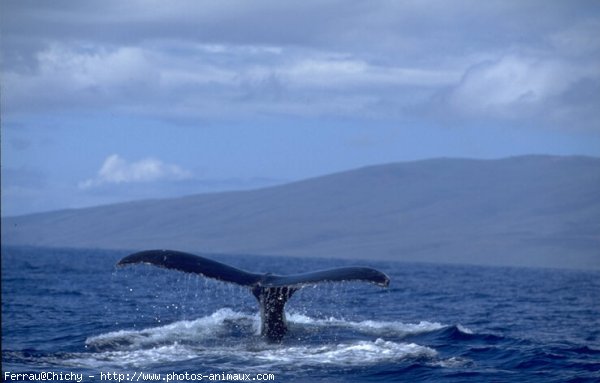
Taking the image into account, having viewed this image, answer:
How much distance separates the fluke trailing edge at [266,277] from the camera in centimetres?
1323

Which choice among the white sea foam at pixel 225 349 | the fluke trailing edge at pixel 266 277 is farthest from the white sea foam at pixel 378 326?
the fluke trailing edge at pixel 266 277

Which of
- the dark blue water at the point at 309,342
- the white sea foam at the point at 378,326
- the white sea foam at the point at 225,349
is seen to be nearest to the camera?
the dark blue water at the point at 309,342

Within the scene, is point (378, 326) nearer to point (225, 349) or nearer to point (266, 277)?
point (266, 277)

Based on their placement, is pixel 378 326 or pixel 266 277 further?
pixel 378 326

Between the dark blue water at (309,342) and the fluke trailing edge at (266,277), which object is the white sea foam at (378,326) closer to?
the dark blue water at (309,342)

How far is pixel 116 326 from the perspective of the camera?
1872cm

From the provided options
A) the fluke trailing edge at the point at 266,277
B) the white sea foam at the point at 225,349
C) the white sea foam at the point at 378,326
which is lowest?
the white sea foam at the point at 225,349

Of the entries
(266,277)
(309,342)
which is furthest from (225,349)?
(309,342)

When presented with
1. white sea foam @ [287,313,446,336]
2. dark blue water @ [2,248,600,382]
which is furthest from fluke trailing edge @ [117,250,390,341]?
white sea foam @ [287,313,446,336]

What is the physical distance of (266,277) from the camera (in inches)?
590

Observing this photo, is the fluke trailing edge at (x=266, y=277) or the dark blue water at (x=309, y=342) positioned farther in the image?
the fluke trailing edge at (x=266, y=277)

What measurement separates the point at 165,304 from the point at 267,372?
44.7 feet

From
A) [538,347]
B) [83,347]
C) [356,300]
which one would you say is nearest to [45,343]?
[83,347]

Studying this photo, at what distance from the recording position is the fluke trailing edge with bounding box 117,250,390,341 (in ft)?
43.4
